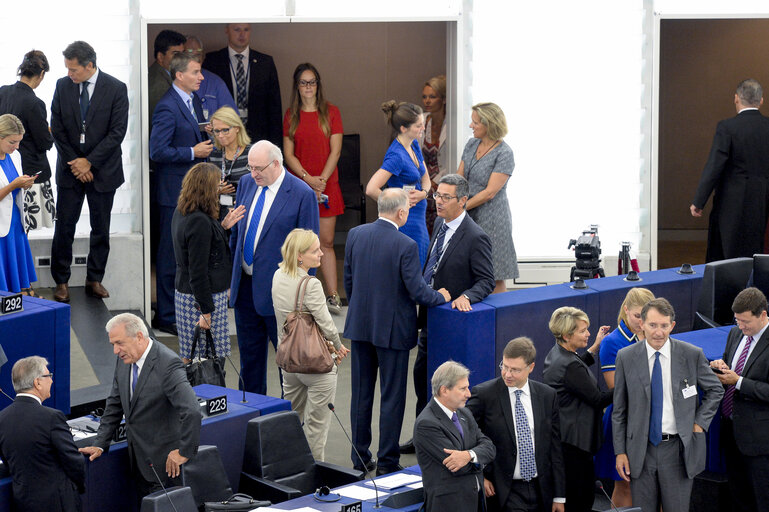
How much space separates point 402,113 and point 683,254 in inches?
251

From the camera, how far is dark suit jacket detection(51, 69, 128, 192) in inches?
356

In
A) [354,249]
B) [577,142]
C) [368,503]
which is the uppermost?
[577,142]

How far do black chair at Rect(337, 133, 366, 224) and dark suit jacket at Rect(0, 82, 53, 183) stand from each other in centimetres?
502

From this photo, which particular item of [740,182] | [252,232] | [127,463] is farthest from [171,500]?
[740,182]

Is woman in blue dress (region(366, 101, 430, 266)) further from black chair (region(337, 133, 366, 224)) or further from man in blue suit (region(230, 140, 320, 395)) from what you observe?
black chair (region(337, 133, 366, 224))

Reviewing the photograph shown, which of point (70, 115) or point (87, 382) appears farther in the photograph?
point (70, 115)

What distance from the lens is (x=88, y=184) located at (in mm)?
9289

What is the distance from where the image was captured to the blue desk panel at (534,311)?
689 cm

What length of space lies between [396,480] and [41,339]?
2.51m

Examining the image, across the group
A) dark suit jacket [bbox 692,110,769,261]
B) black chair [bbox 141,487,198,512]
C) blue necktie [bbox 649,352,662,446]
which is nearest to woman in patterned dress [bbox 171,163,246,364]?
black chair [bbox 141,487,198,512]

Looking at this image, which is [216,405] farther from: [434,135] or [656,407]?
[434,135]

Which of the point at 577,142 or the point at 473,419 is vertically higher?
the point at 577,142

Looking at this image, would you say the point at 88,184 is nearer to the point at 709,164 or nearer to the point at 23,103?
the point at 23,103

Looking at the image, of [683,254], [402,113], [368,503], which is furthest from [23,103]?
[683,254]
